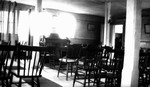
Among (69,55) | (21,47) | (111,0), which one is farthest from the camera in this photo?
(111,0)

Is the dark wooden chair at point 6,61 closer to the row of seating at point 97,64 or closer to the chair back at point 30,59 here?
the chair back at point 30,59

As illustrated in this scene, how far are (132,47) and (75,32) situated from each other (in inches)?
384

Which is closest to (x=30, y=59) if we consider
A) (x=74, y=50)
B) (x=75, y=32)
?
(x=74, y=50)

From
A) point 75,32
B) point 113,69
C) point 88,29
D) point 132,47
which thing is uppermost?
point 88,29

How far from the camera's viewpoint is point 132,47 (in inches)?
156

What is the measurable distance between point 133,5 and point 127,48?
36.4 inches

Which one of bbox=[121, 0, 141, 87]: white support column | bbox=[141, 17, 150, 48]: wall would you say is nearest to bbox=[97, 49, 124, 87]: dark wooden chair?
bbox=[121, 0, 141, 87]: white support column

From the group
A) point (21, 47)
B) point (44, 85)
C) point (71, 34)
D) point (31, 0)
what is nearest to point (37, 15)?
point (31, 0)

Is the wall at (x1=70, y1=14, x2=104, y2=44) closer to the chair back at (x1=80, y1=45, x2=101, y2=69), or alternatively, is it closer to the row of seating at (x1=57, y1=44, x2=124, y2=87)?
the row of seating at (x1=57, y1=44, x2=124, y2=87)

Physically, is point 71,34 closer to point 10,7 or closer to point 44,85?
point 10,7

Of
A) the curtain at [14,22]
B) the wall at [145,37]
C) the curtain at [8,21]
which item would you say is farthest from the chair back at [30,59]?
the wall at [145,37]

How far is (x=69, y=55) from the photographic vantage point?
5137 millimetres

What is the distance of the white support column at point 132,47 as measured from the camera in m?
3.91

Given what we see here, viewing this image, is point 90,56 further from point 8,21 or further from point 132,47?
point 8,21
